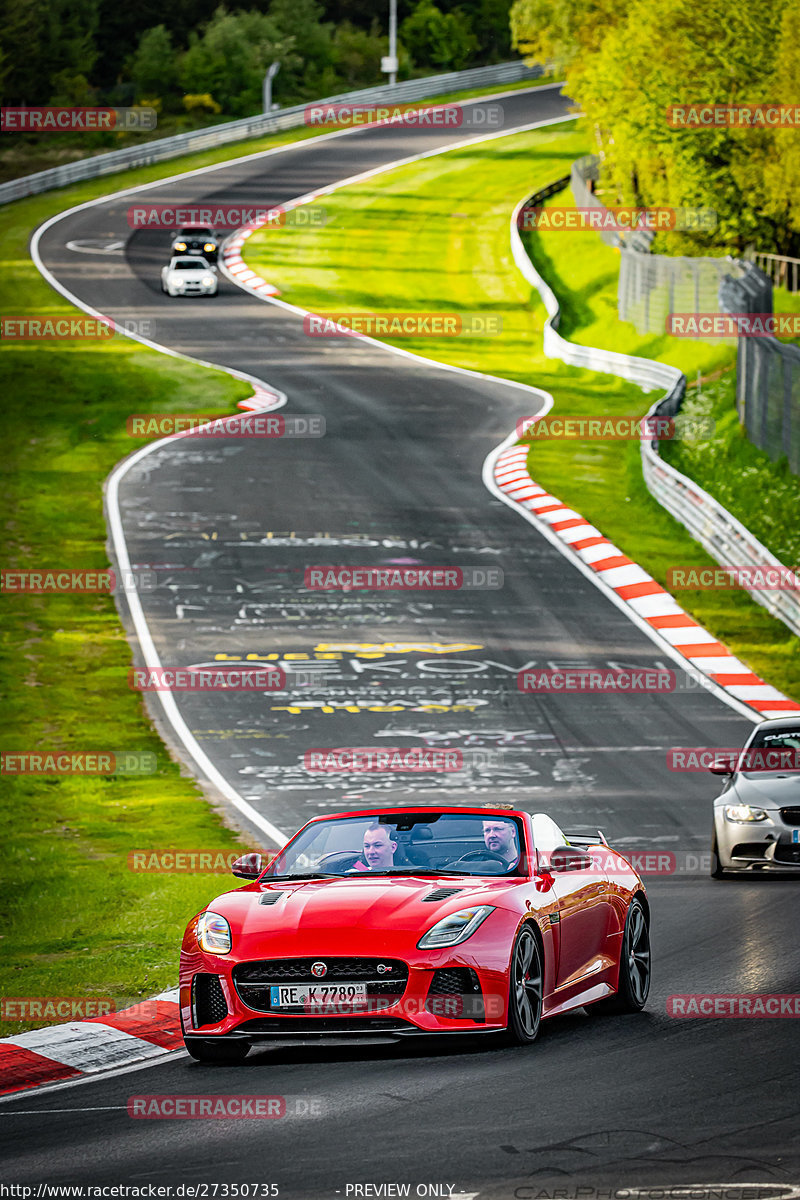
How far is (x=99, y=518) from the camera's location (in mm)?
33125

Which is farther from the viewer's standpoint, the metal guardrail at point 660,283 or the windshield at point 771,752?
the metal guardrail at point 660,283

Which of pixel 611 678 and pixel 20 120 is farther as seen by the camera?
pixel 20 120

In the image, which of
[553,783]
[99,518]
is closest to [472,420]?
[99,518]

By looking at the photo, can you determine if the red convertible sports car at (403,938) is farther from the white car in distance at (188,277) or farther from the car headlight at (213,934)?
the white car in distance at (188,277)

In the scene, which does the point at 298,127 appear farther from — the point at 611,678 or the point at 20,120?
the point at 611,678

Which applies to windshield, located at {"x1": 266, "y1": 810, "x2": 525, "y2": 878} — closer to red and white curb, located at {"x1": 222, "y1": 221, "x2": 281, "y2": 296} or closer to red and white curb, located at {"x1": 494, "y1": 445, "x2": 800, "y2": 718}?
red and white curb, located at {"x1": 494, "y1": 445, "x2": 800, "y2": 718}

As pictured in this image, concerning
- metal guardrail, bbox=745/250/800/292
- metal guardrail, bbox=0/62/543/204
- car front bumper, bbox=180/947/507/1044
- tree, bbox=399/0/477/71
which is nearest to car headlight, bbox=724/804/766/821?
car front bumper, bbox=180/947/507/1044

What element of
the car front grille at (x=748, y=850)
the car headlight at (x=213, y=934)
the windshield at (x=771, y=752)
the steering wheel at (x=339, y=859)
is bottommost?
the car front grille at (x=748, y=850)

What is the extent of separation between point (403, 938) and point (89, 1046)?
6.48 feet

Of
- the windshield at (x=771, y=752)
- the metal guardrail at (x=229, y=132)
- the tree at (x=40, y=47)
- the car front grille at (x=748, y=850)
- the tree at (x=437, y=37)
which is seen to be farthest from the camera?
the tree at (x=437, y=37)

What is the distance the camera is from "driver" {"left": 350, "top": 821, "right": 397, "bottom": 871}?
9617 millimetres

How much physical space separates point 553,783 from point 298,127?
238 ft

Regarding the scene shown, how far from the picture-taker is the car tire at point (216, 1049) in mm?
8797

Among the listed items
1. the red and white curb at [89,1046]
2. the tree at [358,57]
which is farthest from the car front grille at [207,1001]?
the tree at [358,57]
